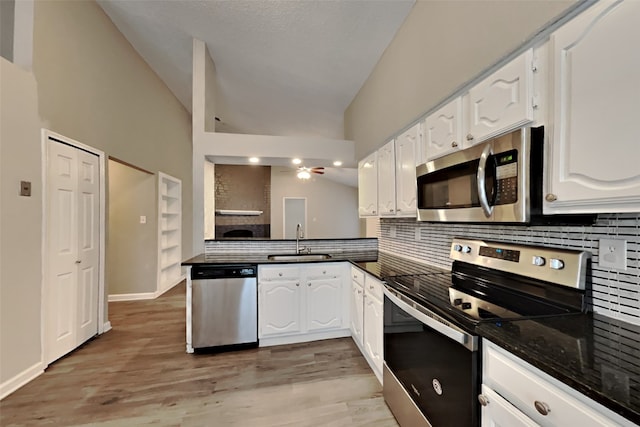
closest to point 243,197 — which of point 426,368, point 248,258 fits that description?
point 248,258

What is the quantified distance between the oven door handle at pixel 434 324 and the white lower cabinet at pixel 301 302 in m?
1.11

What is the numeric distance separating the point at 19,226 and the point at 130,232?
2.18m

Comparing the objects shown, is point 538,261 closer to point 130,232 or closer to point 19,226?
point 19,226

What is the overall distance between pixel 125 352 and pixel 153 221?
2.15 m

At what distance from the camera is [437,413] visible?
4.13 feet

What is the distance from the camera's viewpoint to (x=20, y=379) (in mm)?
2051

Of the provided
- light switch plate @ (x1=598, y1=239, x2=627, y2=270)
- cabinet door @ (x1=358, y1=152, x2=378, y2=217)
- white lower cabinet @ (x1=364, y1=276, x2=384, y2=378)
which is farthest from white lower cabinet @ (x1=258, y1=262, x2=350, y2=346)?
light switch plate @ (x1=598, y1=239, x2=627, y2=270)

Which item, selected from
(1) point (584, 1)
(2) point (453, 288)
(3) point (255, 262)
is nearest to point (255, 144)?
(3) point (255, 262)

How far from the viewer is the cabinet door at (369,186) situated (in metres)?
2.81

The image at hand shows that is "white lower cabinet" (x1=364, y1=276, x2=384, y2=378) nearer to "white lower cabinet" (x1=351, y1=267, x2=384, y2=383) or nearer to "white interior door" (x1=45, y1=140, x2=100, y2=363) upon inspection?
"white lower cabinet" (x1=351, y1=267, x2=384, y2=383)

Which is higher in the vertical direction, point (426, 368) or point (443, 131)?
point (443, 131)

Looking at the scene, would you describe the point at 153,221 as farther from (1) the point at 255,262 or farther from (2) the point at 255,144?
(1) the point at 255,262

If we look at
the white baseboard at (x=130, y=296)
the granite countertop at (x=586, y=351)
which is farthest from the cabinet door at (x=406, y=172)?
the white baseboard at (x=130, y=296)

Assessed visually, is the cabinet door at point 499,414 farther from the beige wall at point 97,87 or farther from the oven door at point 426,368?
the beige wall at point 97,87
